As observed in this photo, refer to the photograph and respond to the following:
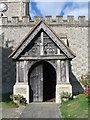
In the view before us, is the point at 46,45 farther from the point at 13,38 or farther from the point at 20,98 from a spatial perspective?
the point at 13,38

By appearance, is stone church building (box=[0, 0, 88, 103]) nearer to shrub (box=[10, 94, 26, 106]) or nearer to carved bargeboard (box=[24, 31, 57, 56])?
carved bargeboard (box=[24, 31, 57, 56])

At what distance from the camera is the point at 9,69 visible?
85.9 feet

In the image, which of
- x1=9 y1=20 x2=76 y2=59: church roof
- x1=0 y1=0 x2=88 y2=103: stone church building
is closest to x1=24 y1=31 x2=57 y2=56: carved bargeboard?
x1=0 y1=0 x2=88 y2=103: stone church building

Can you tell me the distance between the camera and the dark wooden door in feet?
63.0

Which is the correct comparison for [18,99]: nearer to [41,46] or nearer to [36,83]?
[36,83]

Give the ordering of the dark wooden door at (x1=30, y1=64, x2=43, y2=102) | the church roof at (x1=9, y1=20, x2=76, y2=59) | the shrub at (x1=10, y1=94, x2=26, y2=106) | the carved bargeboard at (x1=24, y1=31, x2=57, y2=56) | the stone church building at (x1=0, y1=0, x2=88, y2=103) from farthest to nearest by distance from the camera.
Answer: the dark wooden door at (x1=30, y1=64, x2=43, y2=102), the carved bargeboard at (x1=24, y1=31, x2=57, y2=56), the stone church building at (x1=0, y1=0, x2=88, y2=103), the church roof at (x1=9, y1=20, x2=76, y2=59), the shrub at (x1=10, y1=94, x2=26, y2=106)

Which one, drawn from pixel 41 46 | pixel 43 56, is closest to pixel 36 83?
pixel 43 56

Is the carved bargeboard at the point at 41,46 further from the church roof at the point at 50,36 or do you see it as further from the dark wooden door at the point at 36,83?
the dark wooden door at the point at 36,83

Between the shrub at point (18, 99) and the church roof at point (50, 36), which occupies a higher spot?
the church roof at point (50, 36)

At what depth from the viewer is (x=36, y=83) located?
19281 millimetres

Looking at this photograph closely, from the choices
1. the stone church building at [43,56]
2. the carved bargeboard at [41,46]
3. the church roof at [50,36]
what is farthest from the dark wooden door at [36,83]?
the church roof at [50,36]

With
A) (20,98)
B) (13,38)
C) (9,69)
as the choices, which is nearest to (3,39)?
(13,38)

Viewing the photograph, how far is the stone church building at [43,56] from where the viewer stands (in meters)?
18.6

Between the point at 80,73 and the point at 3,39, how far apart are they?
25.4 feet
